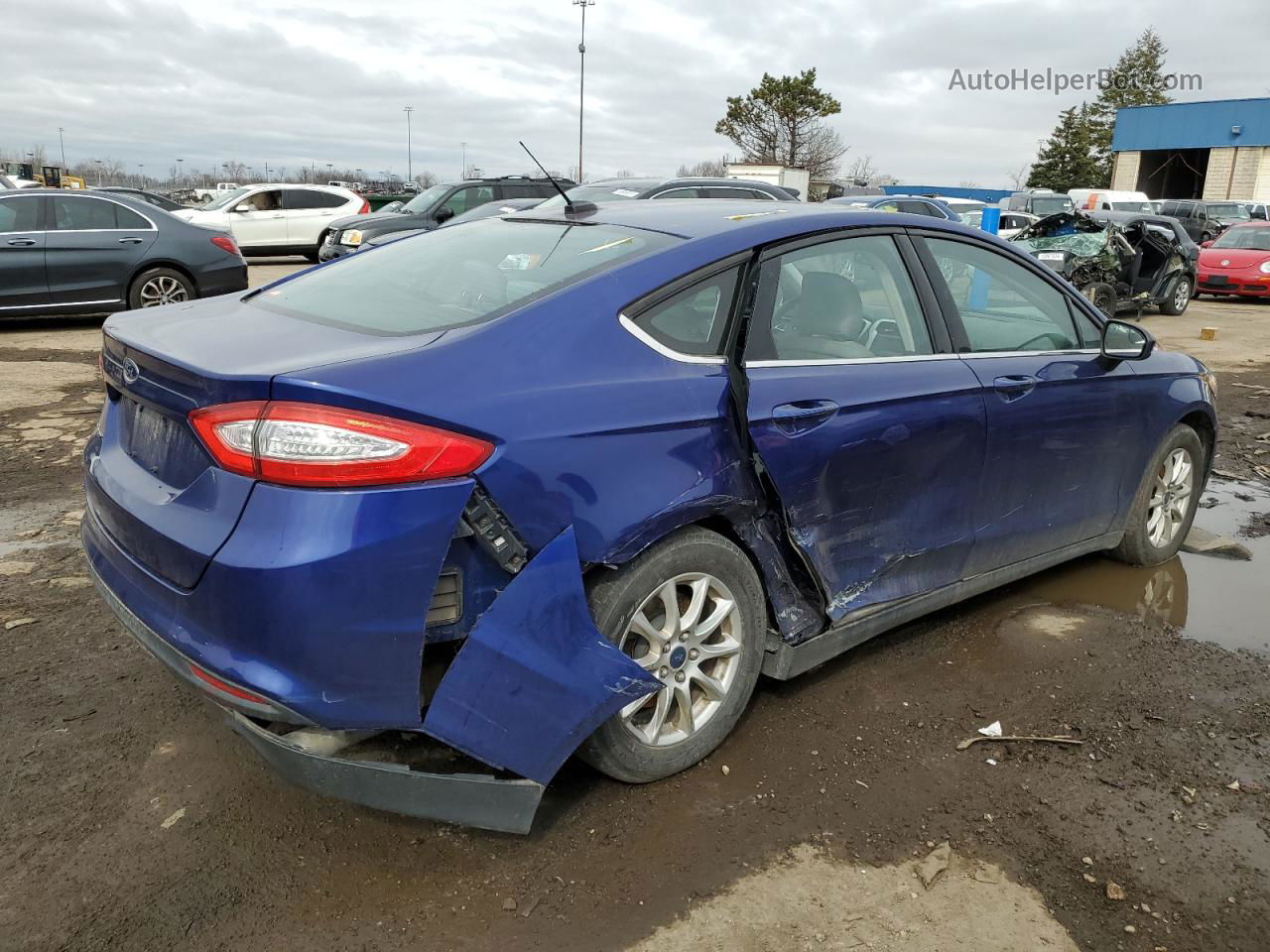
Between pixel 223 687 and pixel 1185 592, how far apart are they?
13.9ft

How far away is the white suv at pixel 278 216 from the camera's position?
20.4 metres

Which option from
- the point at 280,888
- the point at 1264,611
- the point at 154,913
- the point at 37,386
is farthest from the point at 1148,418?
the point at 37,386

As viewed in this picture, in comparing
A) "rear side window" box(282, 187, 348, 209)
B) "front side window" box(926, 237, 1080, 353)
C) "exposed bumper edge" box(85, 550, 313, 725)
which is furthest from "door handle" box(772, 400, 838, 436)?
"rear side window" box(282, 187, 348, 209)

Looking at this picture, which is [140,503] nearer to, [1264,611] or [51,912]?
[51,912]

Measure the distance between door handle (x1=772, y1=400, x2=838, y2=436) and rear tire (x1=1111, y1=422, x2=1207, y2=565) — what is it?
228 cm

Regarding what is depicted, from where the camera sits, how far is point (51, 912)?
234cm

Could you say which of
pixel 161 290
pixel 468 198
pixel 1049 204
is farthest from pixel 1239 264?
pixel 161 290

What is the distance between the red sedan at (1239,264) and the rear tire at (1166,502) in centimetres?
1707

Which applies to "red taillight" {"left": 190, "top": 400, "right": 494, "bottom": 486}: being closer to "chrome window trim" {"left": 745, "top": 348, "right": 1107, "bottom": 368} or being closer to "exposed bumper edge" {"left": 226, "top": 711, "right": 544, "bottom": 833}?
"exposed bumper edge" {"left": 226, "top": 711, "right": 544, "bottom": 833}

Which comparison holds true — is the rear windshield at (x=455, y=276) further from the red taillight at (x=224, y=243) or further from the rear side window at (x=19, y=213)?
the rear side window at (x=19, y=213)

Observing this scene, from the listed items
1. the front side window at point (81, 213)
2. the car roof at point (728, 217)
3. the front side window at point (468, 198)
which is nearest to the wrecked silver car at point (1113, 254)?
the front side window at point (468, 198)

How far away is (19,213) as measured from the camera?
10.7 metres

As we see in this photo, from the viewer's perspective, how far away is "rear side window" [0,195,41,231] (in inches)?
420

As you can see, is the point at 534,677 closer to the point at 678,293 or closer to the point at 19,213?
the point at 678,293
